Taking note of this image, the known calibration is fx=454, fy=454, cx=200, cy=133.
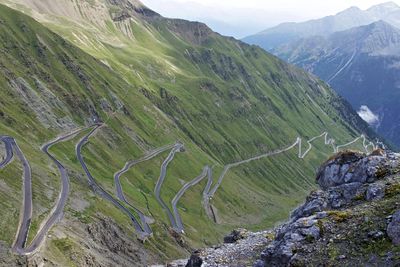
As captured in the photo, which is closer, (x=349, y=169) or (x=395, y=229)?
(x=395, y=229)

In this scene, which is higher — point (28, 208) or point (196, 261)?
point (196, 261)

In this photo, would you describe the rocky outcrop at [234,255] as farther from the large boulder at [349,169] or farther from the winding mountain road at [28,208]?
the winding mountain road at [28,208]

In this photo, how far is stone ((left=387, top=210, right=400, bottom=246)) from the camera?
38.2m

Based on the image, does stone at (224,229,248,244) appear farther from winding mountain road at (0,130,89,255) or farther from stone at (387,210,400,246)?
winding mountain road at (0,130,89,255)

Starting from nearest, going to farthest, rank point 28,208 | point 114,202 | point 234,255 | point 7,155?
1. point 234,255
2. point 28,208
3. point 7,155
4. point 114,202

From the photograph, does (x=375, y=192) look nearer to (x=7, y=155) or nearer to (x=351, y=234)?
(x=351, y=234)

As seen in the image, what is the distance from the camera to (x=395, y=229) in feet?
128

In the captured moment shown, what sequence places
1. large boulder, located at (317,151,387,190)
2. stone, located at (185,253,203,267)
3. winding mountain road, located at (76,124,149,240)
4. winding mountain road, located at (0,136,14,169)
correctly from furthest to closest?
winding mountain road, located at (76,124,149,240) → winding mountain road, located at (0,136,14,169) → large boulder, located at (317,151,387,190) → stone, located at (185,253,203,267)

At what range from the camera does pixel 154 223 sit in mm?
155000

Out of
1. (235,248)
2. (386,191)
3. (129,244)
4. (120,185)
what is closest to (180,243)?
(129,244)

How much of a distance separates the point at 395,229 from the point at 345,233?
4.68 metres

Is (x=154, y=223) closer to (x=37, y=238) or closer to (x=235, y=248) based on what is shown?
(x=37, y=238)

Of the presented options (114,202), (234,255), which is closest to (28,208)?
(114,202)

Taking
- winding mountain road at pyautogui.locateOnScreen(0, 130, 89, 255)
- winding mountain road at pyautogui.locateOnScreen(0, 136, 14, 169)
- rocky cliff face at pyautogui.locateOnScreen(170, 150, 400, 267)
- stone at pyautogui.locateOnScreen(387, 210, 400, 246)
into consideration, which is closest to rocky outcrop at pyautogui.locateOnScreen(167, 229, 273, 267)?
rocky cliff face at pyautogui.locateOnScreen(170, 150, 400, 267)
